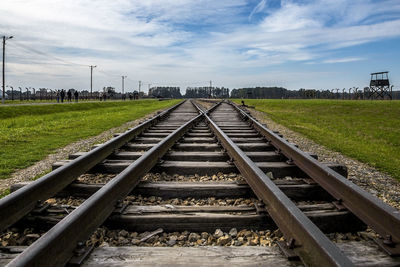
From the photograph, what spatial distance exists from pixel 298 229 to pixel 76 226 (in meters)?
1.38

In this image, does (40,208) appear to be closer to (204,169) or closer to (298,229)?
(204,169)

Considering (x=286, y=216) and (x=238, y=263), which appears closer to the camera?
(x=238, y=263)

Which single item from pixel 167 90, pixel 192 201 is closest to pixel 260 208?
pixel 192 201

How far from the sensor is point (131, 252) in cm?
187

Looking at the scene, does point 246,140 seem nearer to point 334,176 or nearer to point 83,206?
point 334,176

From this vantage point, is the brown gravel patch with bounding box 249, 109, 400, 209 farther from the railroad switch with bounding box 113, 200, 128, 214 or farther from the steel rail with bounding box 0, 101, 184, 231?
the steel rail with bounding box 0, 101, 184, 231

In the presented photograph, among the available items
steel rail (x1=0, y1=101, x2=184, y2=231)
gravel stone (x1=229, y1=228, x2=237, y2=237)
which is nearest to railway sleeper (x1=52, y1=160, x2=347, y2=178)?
steel rail (x1=0, y1=101, x2=184, y2=231)

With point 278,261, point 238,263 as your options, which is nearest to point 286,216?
point 278,261

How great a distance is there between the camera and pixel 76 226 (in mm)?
1841

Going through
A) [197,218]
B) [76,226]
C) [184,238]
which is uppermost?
[76,226]

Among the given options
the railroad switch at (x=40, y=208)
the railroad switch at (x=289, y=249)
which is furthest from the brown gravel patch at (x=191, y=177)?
the railroad switch at (x=289, y=249)

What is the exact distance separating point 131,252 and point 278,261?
91cm

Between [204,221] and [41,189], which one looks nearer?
[204,221]

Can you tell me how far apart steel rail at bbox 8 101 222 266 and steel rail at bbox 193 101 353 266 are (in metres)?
1.24
